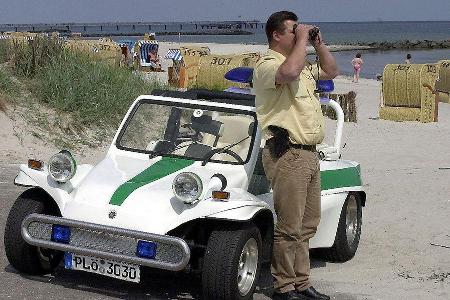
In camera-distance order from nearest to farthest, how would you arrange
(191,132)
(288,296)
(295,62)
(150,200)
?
(295,62), (150,200), (288,296), (191,132)

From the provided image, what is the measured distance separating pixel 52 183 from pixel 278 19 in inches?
80.2

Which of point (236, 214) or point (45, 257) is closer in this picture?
point (236, 214)

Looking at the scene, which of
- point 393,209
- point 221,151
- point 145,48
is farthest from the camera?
point 145,48

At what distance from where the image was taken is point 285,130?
606 cm

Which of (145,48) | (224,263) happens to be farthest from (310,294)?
(145,48)

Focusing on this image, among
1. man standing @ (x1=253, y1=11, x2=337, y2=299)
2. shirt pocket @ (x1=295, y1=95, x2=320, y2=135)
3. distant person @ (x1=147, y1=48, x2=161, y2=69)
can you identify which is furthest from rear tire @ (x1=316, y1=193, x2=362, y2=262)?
distant person @ (x1=147, y1=48, x2=161, y2=69)

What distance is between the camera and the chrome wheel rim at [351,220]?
7.76m

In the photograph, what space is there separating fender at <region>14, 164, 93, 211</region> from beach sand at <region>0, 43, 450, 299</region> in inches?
61.5

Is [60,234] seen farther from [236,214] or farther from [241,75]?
[241,75]

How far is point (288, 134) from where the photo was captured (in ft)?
Answer: 19.9

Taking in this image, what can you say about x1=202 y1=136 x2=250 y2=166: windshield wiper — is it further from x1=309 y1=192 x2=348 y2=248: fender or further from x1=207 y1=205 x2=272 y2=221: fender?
x1=207 y1=205 x2=272 y2=221: fender

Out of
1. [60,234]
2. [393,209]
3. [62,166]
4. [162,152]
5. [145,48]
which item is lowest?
[393,209]

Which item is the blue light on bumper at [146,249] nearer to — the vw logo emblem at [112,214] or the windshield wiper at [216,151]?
the vw logo emblem at [112,214]

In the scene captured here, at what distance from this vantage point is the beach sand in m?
7.05
